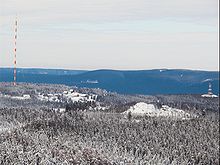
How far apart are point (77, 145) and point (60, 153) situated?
21.2 m

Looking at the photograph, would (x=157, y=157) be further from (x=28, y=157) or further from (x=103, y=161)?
(x=28, y=157)

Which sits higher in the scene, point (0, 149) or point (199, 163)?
point (0, 149)

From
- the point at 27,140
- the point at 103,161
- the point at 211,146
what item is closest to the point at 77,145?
the point at 27,140

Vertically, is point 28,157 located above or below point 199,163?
above

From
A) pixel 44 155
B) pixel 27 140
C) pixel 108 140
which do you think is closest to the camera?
pixel 44 155

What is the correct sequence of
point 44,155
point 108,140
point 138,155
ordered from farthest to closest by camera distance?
1. point 108,140
2. point 138,155
3. point 44,155

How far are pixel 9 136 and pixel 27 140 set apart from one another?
8.60 meters

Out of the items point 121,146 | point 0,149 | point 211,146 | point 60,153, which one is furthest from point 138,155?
point 0,149

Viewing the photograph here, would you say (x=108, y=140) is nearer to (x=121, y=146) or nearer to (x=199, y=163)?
(x=121, y=146)

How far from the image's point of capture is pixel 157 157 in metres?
161

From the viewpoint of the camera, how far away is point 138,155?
170750mm

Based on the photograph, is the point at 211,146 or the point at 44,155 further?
the point at 211,146

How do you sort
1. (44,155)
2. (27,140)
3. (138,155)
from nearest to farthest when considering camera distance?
(44,155)
(27,140)
(138,155)

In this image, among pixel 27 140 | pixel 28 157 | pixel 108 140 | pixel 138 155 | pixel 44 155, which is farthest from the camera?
pixel 108 140
